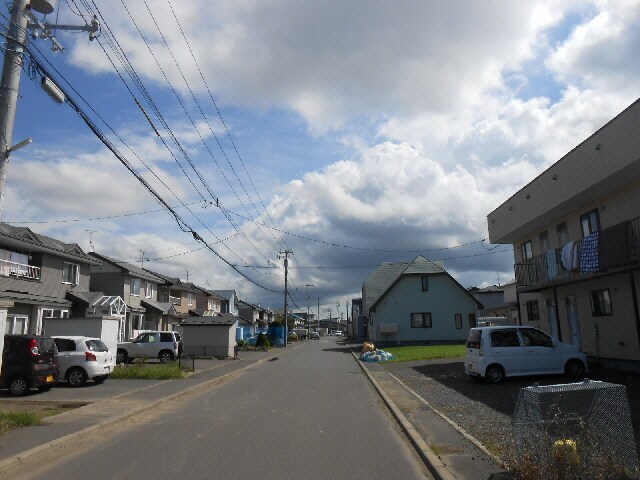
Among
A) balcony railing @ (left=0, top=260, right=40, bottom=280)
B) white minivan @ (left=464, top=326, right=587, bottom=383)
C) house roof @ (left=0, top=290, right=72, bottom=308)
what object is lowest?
white minivan @ (left=464, top=326, right=587, bottom=383)

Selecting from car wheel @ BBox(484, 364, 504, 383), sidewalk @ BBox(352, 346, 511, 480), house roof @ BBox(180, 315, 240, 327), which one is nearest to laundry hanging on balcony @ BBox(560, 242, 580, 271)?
car wheel @ BBox(484, 364, 504, 383)

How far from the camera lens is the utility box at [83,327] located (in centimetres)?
1977

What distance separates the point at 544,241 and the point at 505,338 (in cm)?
829

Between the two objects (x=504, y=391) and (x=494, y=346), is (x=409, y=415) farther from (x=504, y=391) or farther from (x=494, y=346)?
(x=494, y=346)

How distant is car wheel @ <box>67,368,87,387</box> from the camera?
16312mm

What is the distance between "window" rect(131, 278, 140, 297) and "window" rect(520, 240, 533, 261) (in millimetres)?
28950

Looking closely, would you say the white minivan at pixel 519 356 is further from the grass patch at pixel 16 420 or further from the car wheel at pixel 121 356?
the car wheel at pixel 121 356

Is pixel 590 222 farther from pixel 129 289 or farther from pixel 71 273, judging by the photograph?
pixel 129 289

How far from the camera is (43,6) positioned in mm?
9609

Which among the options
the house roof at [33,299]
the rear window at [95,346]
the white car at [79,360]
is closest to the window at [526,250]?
the rear window at [95,346]

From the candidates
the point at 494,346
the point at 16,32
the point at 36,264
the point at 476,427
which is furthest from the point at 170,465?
the point at 36,264

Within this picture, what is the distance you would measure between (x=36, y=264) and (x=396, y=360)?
66.2 feet

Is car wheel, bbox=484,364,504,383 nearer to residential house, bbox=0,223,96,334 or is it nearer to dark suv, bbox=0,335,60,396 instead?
dark suv, bbox=0,335,60,396

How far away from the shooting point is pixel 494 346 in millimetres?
15242
